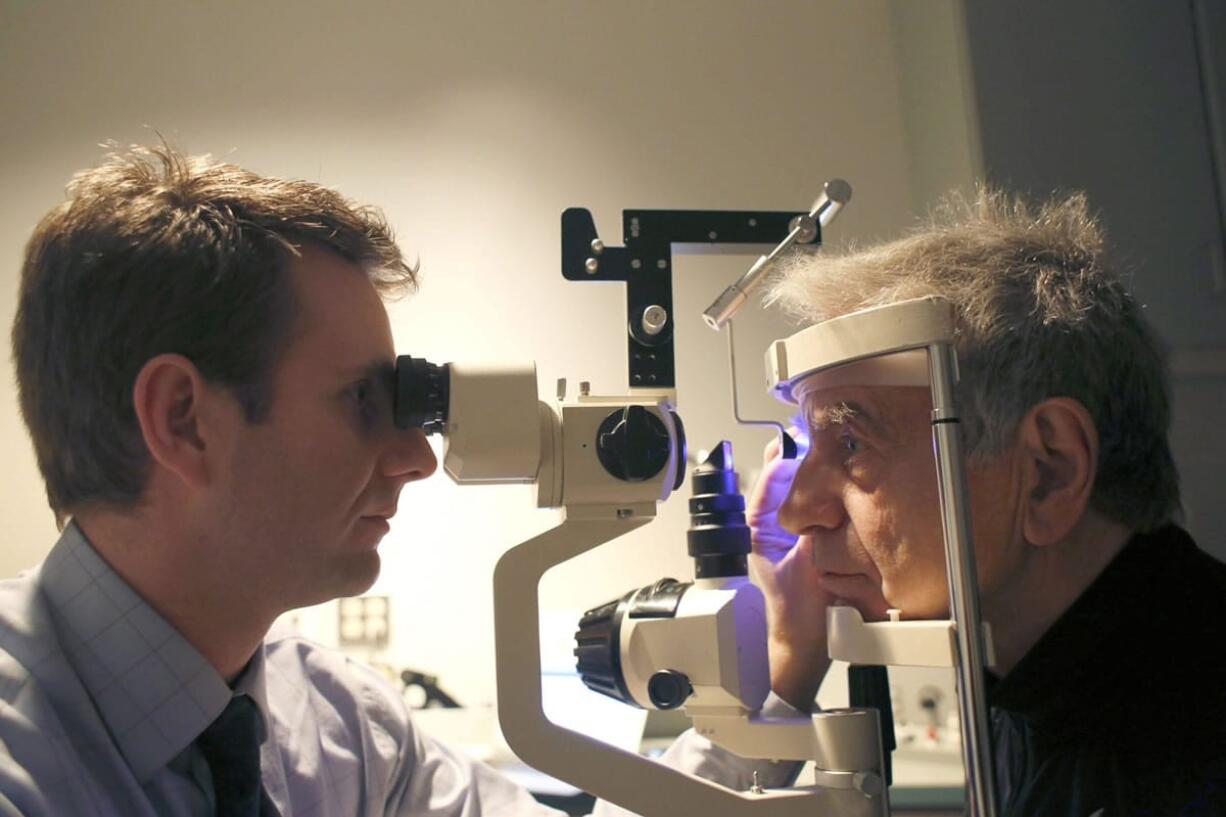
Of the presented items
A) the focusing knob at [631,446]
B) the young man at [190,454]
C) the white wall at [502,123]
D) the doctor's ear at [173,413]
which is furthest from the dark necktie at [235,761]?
the white wall at [502,123]

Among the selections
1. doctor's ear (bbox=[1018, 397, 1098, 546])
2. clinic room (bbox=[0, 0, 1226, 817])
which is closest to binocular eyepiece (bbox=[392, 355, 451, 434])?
clinic room (bbox=[0, 0, 1226, 817])

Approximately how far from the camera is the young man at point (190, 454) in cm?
91

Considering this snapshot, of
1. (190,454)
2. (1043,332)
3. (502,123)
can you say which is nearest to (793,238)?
(1043,332)

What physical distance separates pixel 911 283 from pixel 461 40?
204cm

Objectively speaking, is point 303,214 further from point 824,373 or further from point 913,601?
point 913,601

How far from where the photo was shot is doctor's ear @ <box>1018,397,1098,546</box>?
2.98ft

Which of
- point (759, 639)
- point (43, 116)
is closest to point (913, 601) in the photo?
point (759, 639)

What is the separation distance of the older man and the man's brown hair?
636 millimetres

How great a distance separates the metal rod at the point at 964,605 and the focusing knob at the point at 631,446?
0.28 meters

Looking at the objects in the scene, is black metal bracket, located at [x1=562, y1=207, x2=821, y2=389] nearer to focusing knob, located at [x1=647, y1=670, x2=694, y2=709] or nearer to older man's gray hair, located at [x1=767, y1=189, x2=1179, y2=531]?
older man's gray hair, located at [x1=767, y1=189, x2=1179, y2=531]

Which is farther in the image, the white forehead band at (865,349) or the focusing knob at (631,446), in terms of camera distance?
the focusing knob at (631,446)

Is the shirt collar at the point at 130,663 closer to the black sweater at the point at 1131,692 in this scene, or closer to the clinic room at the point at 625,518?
the clinic room at the point at 625,518

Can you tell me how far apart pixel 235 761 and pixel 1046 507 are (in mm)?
899

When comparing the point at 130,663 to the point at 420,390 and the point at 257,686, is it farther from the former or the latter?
the point at 420,390
